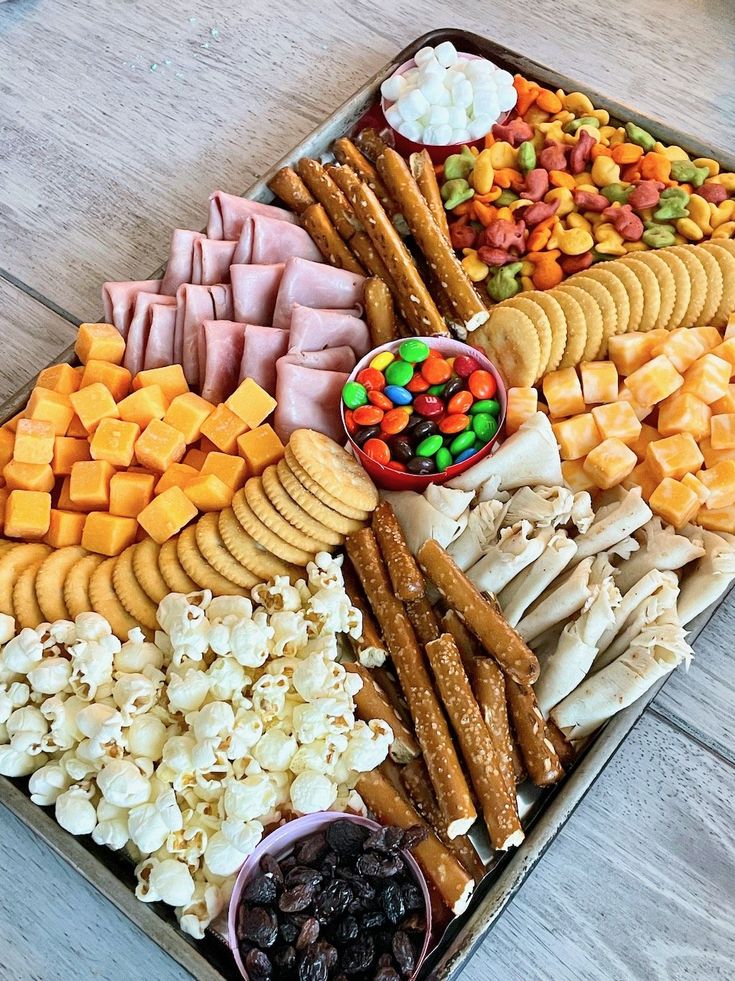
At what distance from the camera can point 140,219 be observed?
2086 mm

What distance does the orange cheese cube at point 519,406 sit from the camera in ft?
5.14

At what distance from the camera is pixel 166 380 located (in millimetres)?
1608

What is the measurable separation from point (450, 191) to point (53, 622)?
45.3 inches

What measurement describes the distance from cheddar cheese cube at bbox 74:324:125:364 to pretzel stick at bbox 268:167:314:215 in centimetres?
48

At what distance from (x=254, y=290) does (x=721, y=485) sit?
0.90 m

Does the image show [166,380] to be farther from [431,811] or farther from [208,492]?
[431,811]

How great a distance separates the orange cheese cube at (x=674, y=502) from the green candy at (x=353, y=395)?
52 cm

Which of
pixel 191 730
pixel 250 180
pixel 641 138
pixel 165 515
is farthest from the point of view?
pixel 250 180

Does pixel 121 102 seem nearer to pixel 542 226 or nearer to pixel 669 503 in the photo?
pixel 542 226

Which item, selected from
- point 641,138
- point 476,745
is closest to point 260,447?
point 476,745

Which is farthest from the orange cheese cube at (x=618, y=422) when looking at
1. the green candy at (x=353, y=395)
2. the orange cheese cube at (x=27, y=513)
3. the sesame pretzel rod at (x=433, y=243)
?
the orange cheese cube at (x=27, y=513)

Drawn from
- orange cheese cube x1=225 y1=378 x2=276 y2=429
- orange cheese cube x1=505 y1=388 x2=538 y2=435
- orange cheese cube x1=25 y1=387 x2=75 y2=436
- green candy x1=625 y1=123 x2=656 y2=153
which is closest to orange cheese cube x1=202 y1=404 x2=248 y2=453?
orange cheese cube x1=225 y1=378 x2=276 y2=429

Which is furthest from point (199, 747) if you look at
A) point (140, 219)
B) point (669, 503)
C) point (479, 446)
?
point (140, 219)

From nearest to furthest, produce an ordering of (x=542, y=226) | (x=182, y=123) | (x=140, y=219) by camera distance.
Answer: (x=542, y=226), (x=140, y=219), (x=182, y=123)
